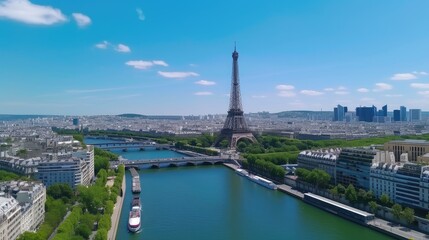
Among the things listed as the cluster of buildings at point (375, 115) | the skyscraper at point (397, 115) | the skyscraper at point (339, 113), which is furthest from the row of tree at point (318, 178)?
the skyscraper at point (339, 113)

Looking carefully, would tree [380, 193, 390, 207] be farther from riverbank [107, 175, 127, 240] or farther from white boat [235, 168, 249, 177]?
white boat [235, 168, 249, 177]

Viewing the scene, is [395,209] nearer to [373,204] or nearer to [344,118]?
[373,204]

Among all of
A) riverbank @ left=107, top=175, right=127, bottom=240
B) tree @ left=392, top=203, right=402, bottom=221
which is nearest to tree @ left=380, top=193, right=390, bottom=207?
tree @ left=392, top=203, right=402, bottom=221

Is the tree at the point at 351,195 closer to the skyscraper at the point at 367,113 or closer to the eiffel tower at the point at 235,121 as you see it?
the eiffel tower at the point at 235,121

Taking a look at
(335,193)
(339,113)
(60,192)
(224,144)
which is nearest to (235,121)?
(224,144)

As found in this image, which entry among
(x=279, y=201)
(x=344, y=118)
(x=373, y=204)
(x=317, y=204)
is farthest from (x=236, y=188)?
(x=344, y=118)

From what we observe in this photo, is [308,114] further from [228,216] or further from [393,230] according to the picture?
[393,230]
